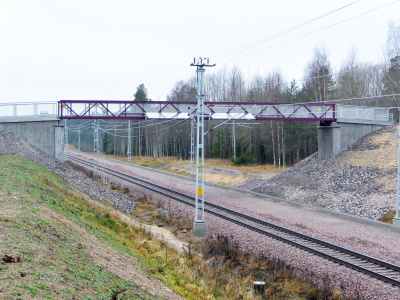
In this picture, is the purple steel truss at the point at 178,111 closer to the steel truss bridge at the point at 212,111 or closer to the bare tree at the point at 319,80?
the steel truss bridge at the point at 212,111

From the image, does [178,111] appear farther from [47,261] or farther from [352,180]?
[47,261]

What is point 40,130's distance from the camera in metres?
34.0

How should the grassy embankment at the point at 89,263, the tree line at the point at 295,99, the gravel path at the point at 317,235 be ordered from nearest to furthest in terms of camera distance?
1. the grassy embankment at the point at 89,263
2. the gravel path at the point at 317,235
3. the tree line at the point at 295,99

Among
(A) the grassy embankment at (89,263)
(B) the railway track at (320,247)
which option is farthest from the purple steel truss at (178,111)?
(A) the grassy embankment at (89,263)

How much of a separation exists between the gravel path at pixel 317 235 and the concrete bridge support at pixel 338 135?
25.8 feet

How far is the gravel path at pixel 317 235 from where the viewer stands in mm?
12133

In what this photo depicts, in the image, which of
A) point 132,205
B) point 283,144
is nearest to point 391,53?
point 283,144

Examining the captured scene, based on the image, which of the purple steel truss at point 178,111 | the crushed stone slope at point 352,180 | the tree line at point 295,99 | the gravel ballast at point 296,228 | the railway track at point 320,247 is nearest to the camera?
the gravel ballast at point 296,228

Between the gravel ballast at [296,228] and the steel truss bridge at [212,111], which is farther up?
the steel truss bridge at [212,111]

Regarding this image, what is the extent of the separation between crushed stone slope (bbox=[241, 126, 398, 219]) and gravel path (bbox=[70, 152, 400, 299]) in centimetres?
182

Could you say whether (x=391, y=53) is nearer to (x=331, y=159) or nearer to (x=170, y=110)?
(x=331, y=159)

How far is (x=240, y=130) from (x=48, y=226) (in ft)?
182

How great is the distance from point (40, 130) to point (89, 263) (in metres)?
27.9

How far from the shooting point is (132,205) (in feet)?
91.8
